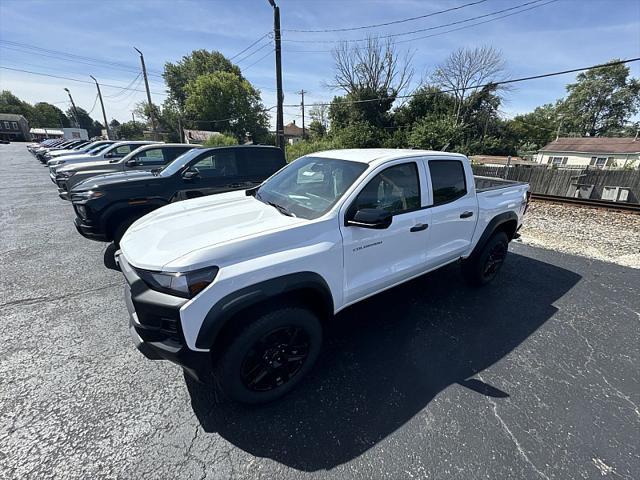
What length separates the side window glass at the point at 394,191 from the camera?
248cm

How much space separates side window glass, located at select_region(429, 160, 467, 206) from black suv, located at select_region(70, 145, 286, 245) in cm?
386

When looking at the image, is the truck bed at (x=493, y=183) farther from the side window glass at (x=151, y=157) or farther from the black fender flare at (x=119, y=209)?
the side window glass at (x=151, y=157)

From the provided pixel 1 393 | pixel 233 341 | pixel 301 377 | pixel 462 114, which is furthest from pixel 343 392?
pixel 462 114

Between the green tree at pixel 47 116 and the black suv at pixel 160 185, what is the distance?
4942 inches

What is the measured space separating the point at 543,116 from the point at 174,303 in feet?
250

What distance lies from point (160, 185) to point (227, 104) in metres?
48.1

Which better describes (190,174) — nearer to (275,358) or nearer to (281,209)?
(281,209)

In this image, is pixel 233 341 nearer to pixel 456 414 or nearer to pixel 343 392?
pixel 343 392

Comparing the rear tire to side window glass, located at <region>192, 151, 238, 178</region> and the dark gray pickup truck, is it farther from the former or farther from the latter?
the dark gray pickup truck

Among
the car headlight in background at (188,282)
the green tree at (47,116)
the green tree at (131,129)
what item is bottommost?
the car headlight in background at (188,282)

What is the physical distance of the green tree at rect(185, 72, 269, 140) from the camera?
4444 cm

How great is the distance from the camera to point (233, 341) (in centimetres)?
186

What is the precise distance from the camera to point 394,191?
2.71m

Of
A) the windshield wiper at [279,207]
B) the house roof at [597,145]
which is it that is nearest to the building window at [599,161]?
the house roof at [597,145]
